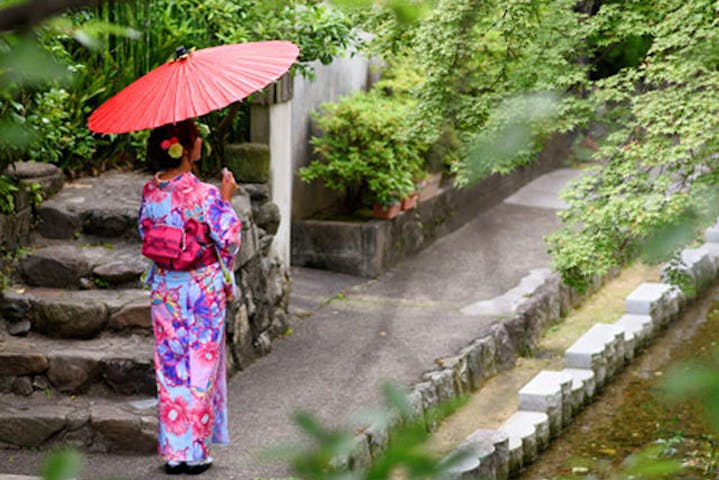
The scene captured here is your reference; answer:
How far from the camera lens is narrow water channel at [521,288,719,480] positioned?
28.2 feet

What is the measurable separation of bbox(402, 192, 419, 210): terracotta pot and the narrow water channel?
9.06 feet

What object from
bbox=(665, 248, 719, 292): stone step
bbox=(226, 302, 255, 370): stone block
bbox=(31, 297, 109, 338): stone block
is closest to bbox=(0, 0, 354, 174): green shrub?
bbox=(226, 302, 255, 370): stone block

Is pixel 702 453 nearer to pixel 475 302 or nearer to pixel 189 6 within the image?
pixel 475 302

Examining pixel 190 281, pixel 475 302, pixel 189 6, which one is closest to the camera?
pixel 190 281

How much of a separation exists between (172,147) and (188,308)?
0.86 m

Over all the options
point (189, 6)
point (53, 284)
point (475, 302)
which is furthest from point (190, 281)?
point (475, 302)

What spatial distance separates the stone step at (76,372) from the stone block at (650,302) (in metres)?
6.13

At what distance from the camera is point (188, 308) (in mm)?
6809

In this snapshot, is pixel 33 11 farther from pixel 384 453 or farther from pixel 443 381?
pixel 443 381

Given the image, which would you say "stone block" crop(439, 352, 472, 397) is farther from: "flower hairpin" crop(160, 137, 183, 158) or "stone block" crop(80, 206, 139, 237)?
"flower hairpin" crop(160, 137, 183, 158)

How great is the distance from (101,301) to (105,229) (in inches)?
44.9

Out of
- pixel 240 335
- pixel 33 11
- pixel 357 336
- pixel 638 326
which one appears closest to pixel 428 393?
pixel 240 335

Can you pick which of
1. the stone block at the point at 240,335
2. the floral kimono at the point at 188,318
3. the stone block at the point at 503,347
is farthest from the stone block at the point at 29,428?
the stone block at the point at 503,347

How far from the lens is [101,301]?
796cm
